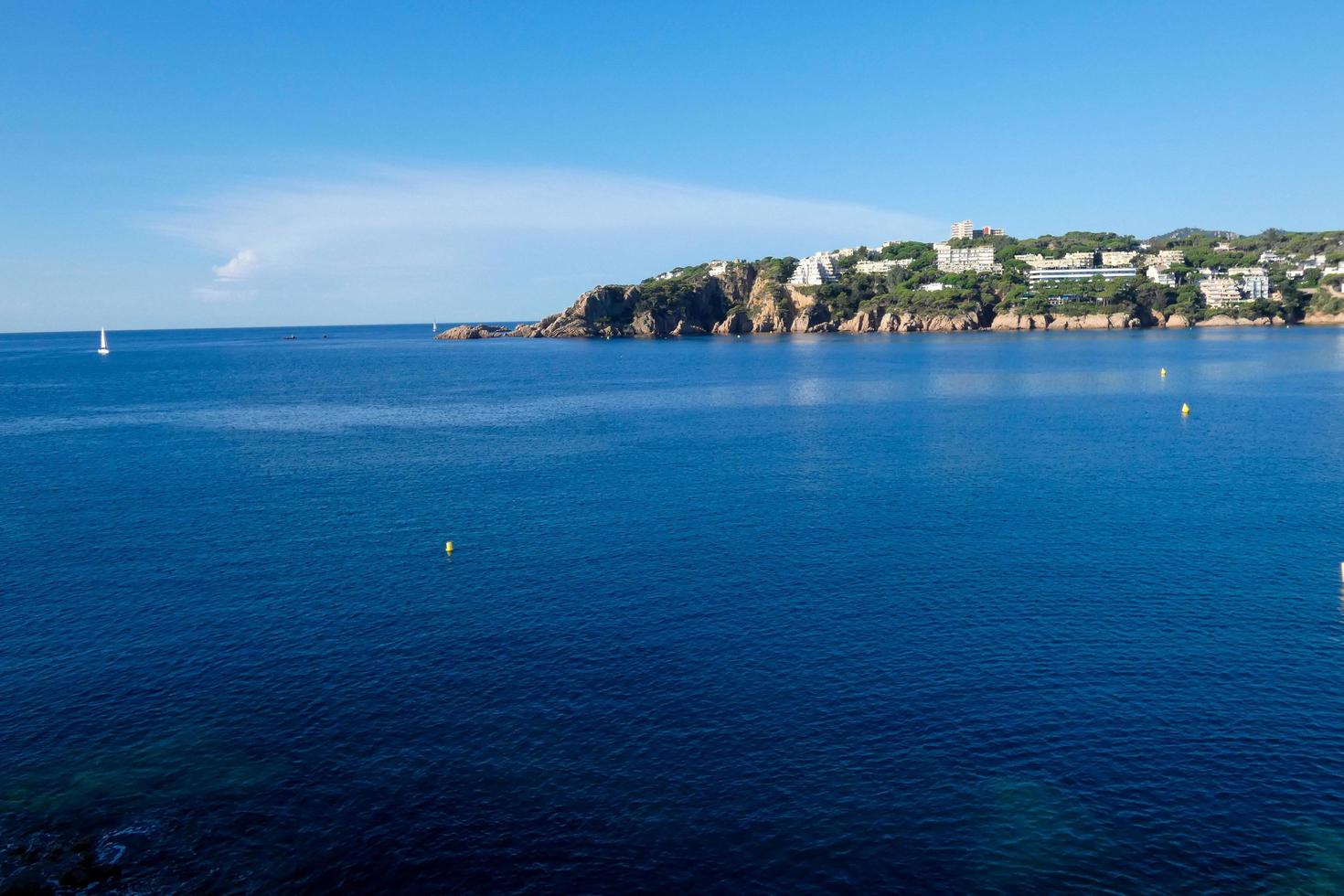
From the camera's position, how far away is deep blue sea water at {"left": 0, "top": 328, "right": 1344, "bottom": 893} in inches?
1185

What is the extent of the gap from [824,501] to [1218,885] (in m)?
46.4

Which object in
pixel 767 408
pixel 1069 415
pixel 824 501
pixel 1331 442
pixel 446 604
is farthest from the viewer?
pixel 767 408

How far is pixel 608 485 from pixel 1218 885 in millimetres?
57568

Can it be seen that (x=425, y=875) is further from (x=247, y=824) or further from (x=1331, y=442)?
(x=1331, y=442)

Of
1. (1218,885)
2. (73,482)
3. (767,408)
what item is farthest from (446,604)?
(767,408)

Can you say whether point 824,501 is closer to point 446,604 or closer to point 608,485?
point 608,485

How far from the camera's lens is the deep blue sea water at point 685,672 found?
3009 centimetres

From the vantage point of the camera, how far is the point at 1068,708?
126ft

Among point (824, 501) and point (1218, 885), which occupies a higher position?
point (824, 501)

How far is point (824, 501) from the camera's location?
7300 centimetres

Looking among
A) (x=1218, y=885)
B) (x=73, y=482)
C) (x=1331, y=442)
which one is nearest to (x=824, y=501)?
(x=1218, y=885)

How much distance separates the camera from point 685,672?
4266cm

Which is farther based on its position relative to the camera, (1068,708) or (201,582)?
(201,582)

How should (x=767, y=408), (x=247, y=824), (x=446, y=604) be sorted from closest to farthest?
(x=247, y=824) → (x=446, y=604) → (x=767, y=408)
